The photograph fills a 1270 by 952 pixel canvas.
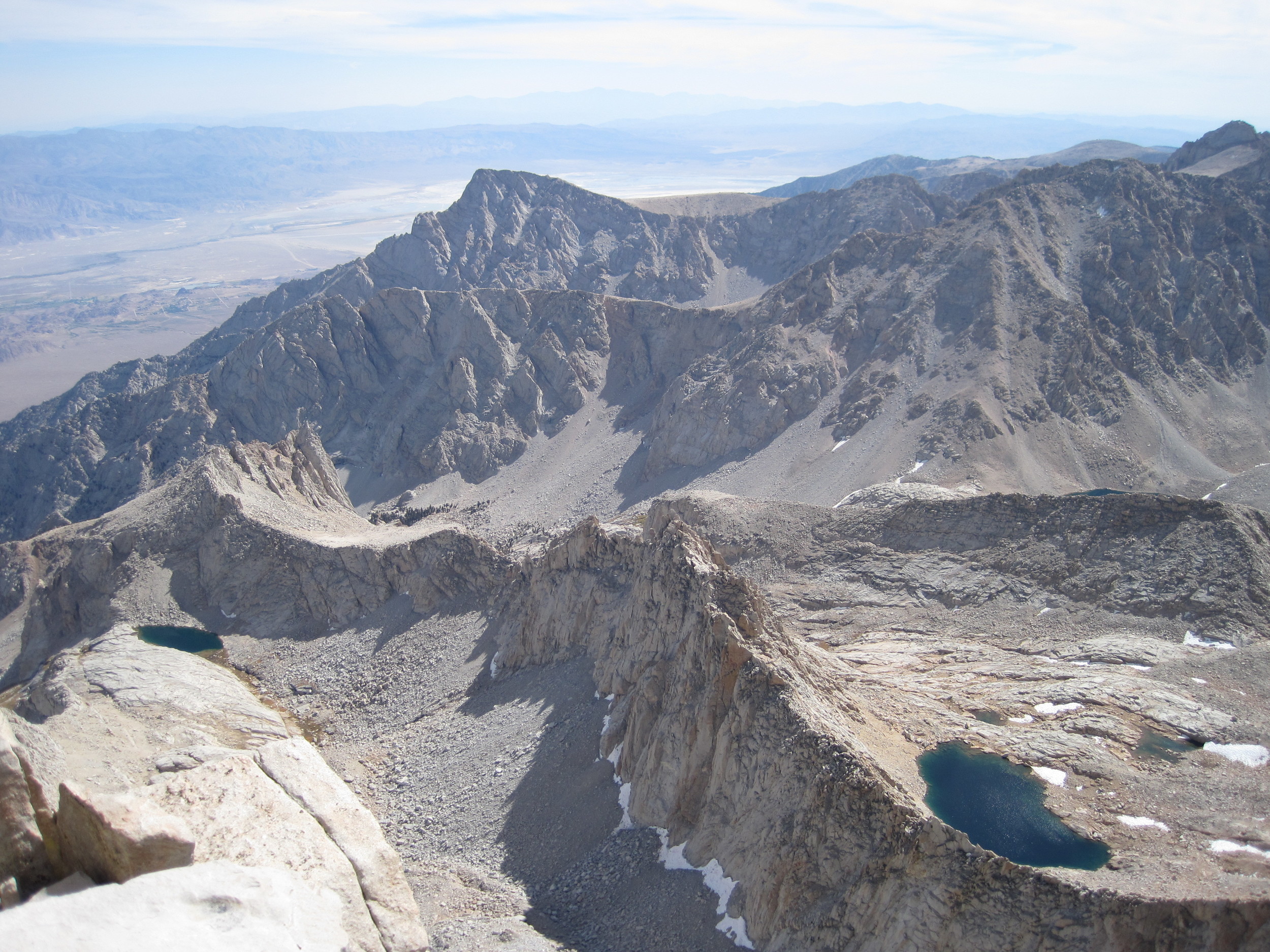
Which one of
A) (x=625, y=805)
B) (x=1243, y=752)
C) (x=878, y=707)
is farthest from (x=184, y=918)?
(x=1243, y=752)

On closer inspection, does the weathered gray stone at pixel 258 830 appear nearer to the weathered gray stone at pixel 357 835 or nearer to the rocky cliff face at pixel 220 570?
the weathered gray stone at pixel 357 835

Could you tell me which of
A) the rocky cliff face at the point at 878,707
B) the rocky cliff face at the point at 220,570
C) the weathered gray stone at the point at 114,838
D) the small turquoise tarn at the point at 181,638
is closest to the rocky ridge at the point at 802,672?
the rocky cliff face at the point at 878,707

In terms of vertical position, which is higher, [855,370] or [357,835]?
[855,370]

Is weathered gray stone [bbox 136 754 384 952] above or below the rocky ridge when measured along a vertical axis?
above

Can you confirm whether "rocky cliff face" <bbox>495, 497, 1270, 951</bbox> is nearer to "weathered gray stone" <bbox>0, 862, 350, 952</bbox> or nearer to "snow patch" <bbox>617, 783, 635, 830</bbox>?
"snow patch" <bbox>617, 783, 635, 830</bbox>

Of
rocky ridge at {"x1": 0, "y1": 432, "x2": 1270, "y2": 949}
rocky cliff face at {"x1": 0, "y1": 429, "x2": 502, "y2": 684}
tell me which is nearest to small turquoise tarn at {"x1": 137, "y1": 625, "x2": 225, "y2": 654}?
rocky cliff face at {"x1": 0, "y1": 429, "x2": 502, "y2": 684}

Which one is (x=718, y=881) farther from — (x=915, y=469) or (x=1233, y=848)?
(x=915, y=469)
